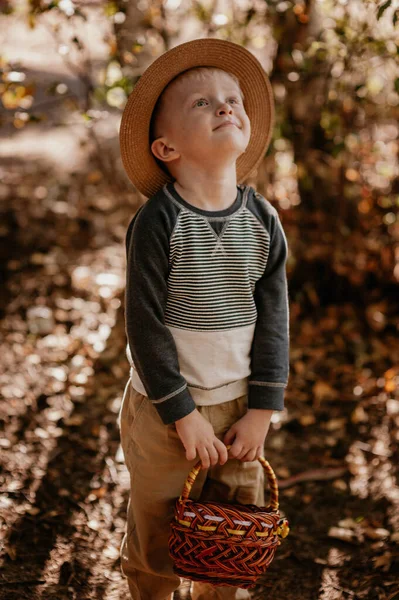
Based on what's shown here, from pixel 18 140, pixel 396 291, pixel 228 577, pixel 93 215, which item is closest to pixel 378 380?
pixel 396 291

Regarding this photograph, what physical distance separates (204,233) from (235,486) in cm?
87

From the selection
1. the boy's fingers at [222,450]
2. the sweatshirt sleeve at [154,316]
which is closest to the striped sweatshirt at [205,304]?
the sweatshirt sleeve at [154,316]

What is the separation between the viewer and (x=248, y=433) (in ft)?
7.14

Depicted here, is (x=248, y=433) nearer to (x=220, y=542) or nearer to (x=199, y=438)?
(x=199, y=438)

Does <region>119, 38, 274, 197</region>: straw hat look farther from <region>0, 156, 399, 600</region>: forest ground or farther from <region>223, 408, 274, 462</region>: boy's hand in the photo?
<region>0, 156, 399, 600</region>: forest ground

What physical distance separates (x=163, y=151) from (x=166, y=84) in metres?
0.20

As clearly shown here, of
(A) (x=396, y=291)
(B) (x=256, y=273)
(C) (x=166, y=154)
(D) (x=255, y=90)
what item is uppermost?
(D) (x=255, y=90)

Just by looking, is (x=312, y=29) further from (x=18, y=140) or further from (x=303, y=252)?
(x=18, y=140)

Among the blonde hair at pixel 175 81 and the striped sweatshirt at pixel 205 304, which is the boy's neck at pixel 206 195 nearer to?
the striped sweatshirt at pixel 205 304

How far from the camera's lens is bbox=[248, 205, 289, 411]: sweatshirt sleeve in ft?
7.16

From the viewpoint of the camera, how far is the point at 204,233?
2051 mm

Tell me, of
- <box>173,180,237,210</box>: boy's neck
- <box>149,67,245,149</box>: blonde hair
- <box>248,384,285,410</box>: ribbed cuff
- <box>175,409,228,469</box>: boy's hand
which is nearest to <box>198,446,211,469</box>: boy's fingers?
<box>175,409,228,469</box>: boy's hand

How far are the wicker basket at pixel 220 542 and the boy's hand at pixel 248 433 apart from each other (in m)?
0.20

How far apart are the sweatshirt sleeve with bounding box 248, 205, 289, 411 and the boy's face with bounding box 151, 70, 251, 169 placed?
31 centimetres
